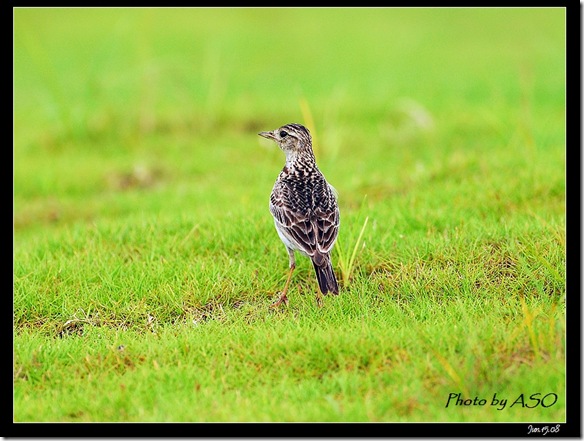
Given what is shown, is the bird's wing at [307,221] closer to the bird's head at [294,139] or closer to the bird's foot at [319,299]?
the bird's foot at [319,299]

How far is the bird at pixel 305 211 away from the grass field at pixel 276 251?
0.89 ft

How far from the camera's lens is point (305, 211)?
6840 mm

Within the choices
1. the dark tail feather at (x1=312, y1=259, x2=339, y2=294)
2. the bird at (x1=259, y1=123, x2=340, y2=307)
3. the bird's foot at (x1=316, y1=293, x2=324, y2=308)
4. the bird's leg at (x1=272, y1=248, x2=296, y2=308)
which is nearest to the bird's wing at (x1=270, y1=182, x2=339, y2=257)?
the bird at (x1=259, y1=123, x2=340, y2=307)

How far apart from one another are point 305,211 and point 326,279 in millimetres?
622

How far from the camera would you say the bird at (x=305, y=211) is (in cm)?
662

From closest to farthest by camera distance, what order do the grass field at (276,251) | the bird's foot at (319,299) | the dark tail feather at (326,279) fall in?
the grass field at (276,251) < the dark tail feather at (326,279) < the bird's foot at (319,299)

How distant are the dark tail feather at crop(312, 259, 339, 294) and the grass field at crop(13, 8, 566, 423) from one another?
4.1 inches

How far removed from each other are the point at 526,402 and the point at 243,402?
183cm

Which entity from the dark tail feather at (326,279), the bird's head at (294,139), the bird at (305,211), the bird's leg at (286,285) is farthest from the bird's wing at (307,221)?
the bird's head at (294,139)

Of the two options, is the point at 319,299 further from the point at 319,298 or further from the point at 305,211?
the point at 305,211

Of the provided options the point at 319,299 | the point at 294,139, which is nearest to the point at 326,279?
the point at 319,299

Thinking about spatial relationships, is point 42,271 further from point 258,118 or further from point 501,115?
point 501,115

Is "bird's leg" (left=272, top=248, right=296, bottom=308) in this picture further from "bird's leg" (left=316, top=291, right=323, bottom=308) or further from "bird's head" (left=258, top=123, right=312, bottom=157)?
"bird's head" (left=258, top=123, right=312, bottom=157)

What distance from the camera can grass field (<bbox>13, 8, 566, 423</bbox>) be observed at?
5.52 meters
